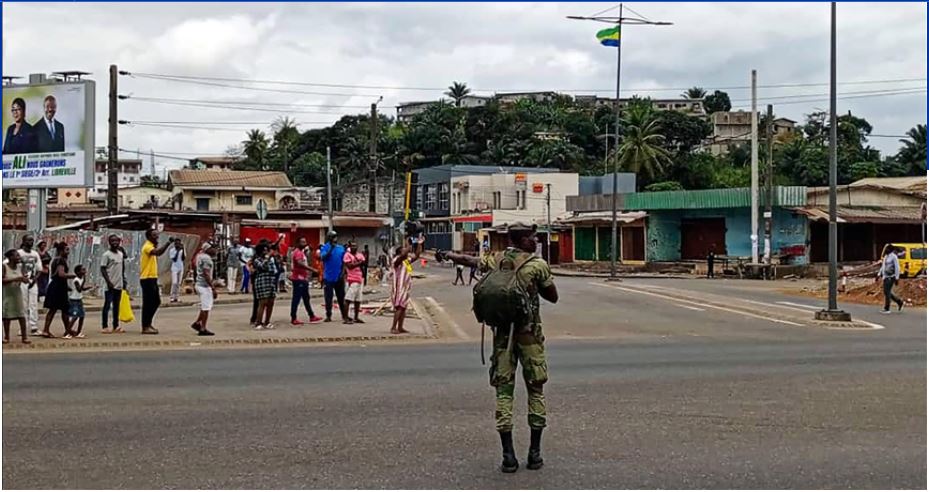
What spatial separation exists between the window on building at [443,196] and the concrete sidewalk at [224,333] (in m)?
58.6

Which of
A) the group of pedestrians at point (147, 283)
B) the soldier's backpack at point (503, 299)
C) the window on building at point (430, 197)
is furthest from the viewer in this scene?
the window on building at point (430, 197)

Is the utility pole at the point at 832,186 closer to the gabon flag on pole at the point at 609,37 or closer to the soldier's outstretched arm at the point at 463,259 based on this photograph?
the soldier's outstretched arm at the point at 463,259

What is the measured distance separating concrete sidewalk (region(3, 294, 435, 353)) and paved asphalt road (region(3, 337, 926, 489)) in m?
1.37

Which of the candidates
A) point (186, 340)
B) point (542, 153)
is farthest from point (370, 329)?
point (542, 153)

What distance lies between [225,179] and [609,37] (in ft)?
114

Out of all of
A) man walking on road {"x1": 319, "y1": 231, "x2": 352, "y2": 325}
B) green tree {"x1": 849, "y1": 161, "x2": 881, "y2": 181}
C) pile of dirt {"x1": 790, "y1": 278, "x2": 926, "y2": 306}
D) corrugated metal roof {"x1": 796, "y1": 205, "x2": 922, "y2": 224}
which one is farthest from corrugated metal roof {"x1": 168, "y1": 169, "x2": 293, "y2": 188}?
man walking on road {"x1": 319, "y1": 231, "x2": 352, "y2": 325}

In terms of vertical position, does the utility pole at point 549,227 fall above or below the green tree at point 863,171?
below

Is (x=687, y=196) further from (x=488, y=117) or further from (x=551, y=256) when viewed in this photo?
(x=488, y=117)

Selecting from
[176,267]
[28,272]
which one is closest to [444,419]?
[28,272]

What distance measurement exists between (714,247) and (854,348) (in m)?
35.7

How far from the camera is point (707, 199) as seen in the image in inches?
1941

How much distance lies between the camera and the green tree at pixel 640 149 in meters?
78.2

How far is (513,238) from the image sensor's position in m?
7.32

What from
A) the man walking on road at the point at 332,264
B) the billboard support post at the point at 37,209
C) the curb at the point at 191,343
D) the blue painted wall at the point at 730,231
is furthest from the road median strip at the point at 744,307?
the billboard support post at the point at 37,209
